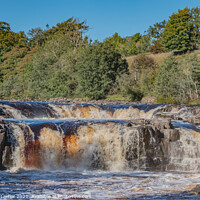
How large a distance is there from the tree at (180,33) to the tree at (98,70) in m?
16.3

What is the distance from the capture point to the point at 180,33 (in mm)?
48625

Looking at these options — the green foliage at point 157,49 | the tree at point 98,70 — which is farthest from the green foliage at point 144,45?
the tree at point 98,70

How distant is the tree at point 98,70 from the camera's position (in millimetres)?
33469

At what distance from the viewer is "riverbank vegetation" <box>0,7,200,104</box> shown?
1103 inches

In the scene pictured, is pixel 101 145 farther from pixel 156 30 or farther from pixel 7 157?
pixel 156 30

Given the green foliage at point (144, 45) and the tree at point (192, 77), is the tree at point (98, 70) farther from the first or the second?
the green foliage at point (144, 45)

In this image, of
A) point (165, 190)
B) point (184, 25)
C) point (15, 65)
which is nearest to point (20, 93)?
point (15, 65)

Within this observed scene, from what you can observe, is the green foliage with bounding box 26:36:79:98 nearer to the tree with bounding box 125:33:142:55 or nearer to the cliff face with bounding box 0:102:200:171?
the tree with bounding box 125:33:142:55

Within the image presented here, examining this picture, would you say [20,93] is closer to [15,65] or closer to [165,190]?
[15,65]

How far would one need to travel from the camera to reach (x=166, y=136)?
1360 centimetres

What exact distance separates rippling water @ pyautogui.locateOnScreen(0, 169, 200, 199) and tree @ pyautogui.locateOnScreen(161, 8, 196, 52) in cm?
4134

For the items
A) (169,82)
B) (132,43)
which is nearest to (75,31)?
(132,43)

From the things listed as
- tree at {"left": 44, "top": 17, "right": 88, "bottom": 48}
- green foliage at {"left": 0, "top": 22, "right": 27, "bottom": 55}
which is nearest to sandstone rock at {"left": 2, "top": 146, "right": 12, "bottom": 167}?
tree at {"left": 44, "top": 17, "right": 88, "bottom": 48}

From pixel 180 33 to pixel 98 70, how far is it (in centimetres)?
2028
